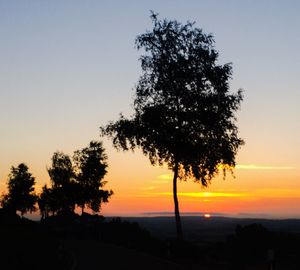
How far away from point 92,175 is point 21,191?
2964 centimetres

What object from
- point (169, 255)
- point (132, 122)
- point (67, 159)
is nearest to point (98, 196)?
point (67, 159)

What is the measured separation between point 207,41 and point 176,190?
35.0 ft

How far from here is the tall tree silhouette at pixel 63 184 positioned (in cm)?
9231

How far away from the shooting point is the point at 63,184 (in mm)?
95562

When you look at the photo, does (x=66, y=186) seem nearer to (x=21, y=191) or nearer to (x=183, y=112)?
(x=21, y=191)

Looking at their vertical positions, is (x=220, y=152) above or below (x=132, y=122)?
below

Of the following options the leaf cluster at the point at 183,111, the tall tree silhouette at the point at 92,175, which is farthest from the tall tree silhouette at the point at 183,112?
the tall tree silhouette at the point at 92,175

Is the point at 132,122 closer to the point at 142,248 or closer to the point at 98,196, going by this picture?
the point at 142,248

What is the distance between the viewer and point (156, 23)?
3984cm

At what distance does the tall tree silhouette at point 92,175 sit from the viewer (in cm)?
8919

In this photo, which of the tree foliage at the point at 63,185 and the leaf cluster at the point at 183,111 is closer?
the leaf cluster at the point at 183,111

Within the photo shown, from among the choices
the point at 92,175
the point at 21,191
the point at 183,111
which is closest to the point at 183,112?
the point at 183,111

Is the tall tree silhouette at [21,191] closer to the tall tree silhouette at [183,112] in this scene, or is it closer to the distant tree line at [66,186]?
the distant tree line at [66,186]

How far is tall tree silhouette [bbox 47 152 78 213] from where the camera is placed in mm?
92312
